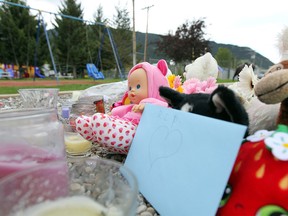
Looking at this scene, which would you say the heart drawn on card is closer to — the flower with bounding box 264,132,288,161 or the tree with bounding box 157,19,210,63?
the flower with bounding box 264,132,288,161

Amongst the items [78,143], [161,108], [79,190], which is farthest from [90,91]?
[79,190]

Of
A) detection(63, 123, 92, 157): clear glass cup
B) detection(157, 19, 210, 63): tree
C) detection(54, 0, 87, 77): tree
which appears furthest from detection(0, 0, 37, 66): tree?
detection(63, 123, 92, 157): clear glass cup

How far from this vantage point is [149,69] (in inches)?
39.3

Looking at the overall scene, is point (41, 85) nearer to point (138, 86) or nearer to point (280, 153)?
point (138, 86)

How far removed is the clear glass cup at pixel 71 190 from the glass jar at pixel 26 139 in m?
0.07

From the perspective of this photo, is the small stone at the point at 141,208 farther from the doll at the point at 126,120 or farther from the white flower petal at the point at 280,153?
the white flower petal at the point at 280,153

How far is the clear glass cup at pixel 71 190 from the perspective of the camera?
0.41 meters

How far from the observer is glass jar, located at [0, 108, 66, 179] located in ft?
1.62

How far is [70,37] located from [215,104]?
12900 millimetres

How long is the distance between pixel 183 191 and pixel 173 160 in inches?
3.1

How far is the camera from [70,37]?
12242 millimetres

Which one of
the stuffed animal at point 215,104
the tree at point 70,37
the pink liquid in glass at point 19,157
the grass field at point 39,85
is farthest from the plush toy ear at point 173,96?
the tree at point 70,37

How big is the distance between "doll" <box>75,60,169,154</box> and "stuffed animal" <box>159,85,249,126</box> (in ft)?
0.61

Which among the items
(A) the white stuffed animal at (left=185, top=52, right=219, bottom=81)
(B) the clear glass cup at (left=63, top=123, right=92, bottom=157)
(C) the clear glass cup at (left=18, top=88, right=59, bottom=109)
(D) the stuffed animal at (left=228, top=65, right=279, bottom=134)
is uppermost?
(A) the white stuffed animal at (left=185, top=52, right=219, bottom=81)
